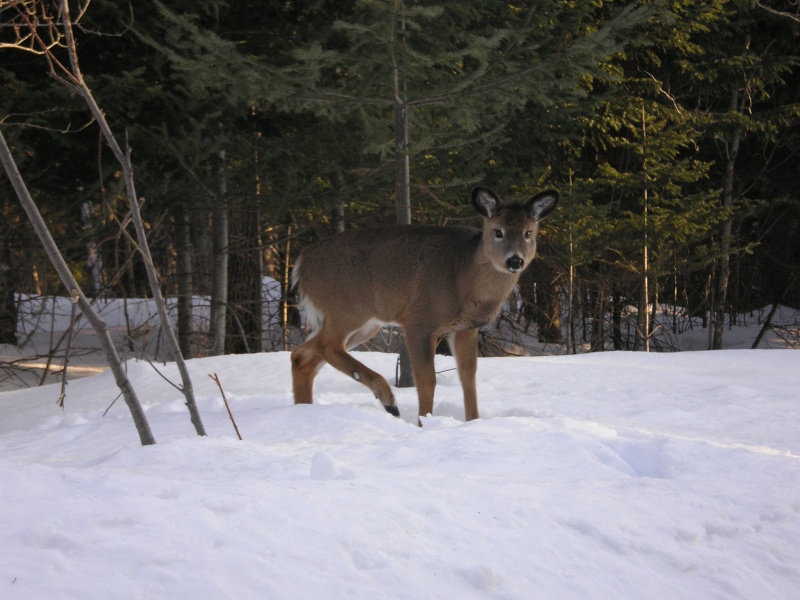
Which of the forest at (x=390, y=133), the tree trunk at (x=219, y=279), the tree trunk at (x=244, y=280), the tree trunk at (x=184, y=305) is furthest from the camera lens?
the tree trunk at (x=244, y=280)

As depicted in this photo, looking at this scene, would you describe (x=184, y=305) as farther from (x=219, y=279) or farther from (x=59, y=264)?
(x=59, y=264)

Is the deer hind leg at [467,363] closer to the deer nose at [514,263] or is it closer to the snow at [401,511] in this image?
the deer nose at [514,263]

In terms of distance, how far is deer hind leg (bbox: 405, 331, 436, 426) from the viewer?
694 cm

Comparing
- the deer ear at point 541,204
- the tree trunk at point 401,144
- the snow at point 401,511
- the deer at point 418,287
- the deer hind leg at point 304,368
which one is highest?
the tree trunk at point 401,144

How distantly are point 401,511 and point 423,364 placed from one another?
3.70 meters

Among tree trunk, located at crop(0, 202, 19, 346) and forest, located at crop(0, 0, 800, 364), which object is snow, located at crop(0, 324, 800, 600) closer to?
forest, located at crop(0, 0, 800, 364)

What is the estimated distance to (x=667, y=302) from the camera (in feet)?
71.3

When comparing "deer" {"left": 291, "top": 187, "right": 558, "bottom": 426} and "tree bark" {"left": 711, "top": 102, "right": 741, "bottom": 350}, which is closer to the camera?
"deer" {"left": 291, "top": 187, "right": 558, "bottom": 426}

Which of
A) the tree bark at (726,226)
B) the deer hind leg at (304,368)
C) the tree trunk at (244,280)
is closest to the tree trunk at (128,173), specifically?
the deer hind leg at (304,368)

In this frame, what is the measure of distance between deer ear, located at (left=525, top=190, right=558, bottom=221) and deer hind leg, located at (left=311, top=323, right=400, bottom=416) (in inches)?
62.7


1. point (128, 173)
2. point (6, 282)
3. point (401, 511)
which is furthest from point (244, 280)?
point (401, 511)

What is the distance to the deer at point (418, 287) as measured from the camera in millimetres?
6953

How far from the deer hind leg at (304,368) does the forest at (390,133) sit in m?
1.58

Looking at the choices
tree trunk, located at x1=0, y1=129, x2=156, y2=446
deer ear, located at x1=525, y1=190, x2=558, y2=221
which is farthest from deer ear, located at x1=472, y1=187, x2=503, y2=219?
tree trunk, located at x1=0, y1=129, x2=156, y2=446
